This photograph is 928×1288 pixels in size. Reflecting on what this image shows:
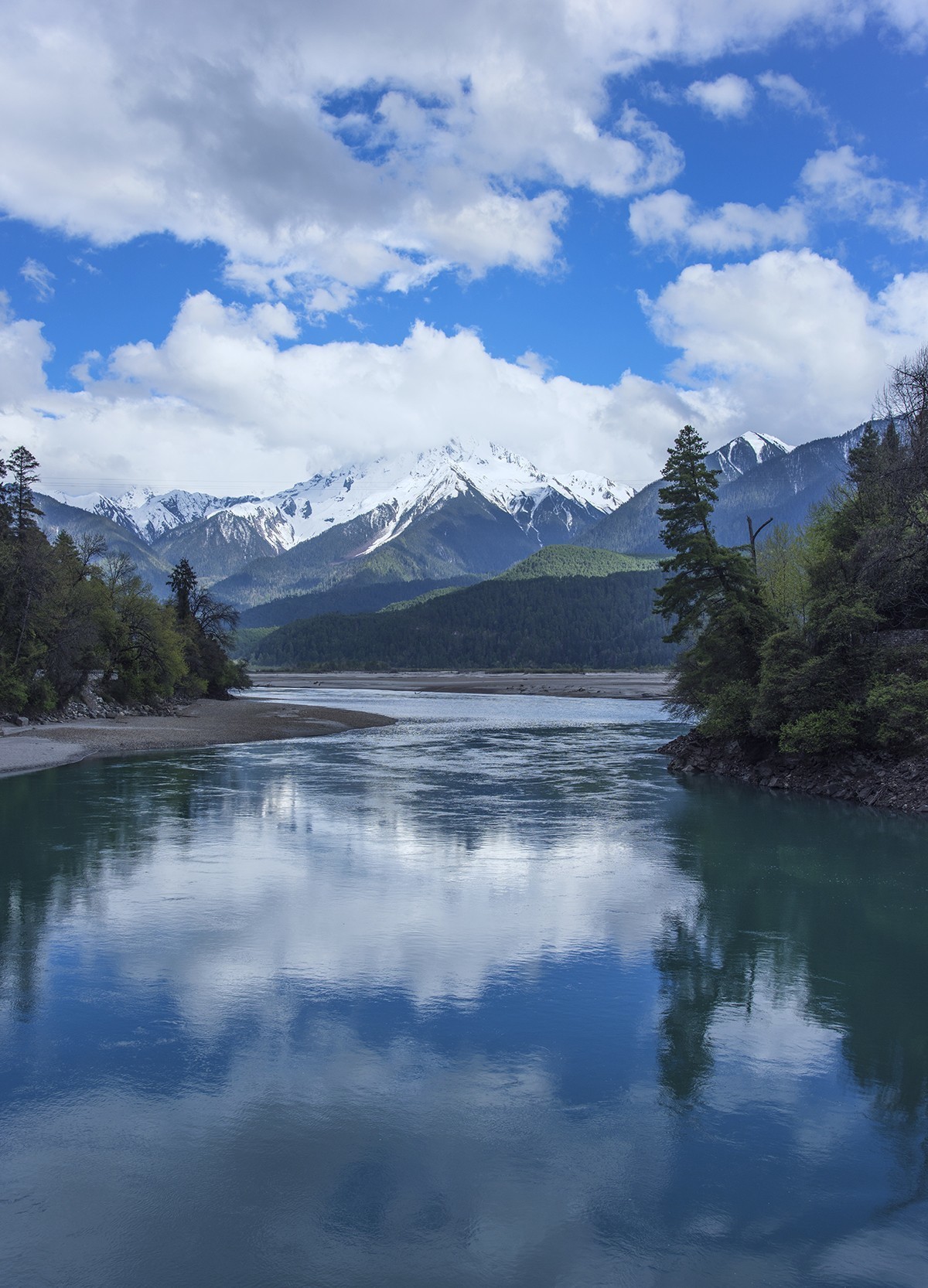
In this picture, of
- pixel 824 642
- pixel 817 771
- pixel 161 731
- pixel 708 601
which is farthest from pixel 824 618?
pixel 161 731

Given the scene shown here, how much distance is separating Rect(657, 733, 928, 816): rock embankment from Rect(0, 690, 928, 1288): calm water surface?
26.7 ft

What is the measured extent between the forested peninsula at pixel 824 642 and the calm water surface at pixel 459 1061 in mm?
9771

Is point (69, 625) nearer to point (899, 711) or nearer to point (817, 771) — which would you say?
point (817, 771)

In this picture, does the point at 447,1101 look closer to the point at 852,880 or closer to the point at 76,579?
the point at 852,880

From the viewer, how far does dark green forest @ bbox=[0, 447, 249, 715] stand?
63688 millimetres

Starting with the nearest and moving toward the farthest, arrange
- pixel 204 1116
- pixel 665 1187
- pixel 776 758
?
pixel 665 1187 < pixel 204 1116 < pixel 776 758

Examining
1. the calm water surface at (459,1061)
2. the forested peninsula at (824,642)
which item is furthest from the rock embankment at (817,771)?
the calm water surface at (459,1061)

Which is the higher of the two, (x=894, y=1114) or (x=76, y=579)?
(x=76, y=579)

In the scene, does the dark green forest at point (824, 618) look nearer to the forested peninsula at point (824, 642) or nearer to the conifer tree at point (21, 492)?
the forested peninsula at point (824, 642)

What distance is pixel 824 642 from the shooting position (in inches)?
1585

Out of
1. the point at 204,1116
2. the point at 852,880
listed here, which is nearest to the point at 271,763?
the point at 852,880

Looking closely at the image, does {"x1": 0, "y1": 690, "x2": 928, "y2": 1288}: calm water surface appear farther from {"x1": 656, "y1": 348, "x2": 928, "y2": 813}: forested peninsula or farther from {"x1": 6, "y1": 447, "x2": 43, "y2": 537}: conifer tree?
{"x1": 6, "y1": 447, "x2": 43, "y2": 537}: conifer tree

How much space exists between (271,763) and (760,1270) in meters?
43.4

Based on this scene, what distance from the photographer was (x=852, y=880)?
81.0 feet
